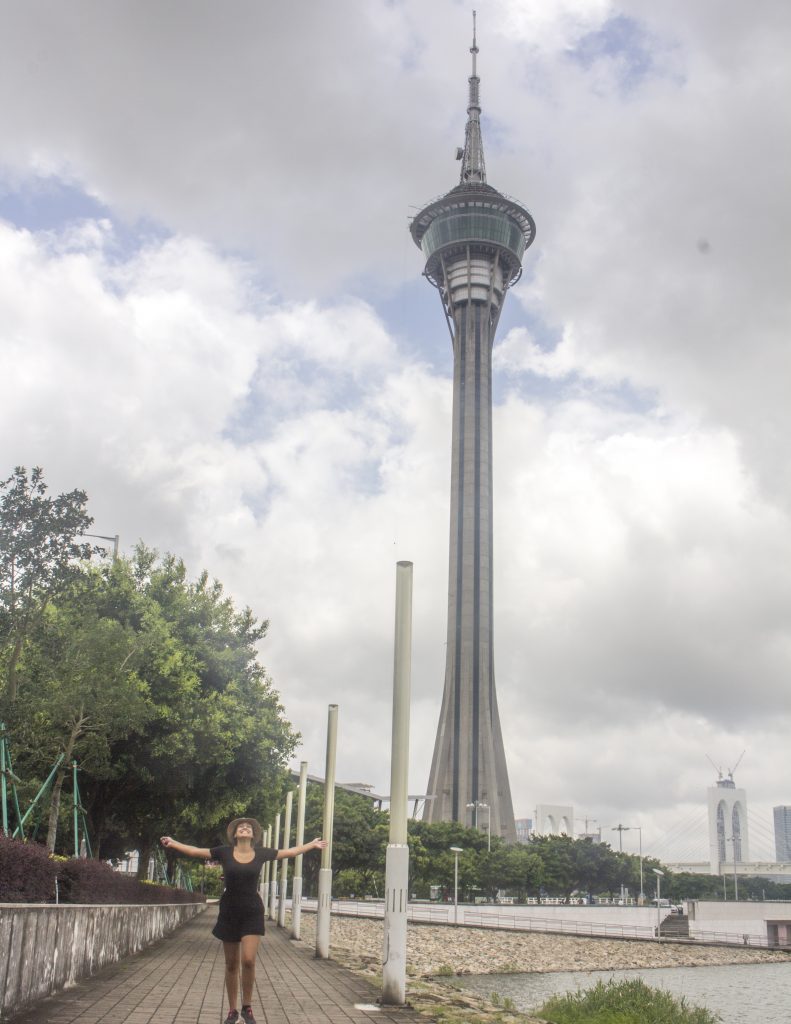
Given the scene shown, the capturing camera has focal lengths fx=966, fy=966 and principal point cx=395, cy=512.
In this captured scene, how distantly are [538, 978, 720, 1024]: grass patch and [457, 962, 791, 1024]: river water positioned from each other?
11.4ft

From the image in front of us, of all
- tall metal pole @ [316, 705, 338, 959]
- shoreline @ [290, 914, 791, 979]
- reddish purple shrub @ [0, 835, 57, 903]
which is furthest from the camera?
shoreline @ [290, 914, 791, 979]

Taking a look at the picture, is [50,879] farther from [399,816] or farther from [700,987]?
[700,987]

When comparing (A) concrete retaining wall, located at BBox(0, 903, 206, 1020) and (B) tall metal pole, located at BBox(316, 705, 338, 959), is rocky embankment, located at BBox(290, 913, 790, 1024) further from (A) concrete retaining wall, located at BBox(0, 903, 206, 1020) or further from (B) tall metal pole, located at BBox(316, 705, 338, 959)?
(A) concrete retaining wall, located at BBox(0, 903, 206, 1020)

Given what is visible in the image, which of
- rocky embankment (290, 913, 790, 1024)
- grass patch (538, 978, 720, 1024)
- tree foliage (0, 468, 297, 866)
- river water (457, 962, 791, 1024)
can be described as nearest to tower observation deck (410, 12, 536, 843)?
rocky embankment (290, 913, 790, 1024)

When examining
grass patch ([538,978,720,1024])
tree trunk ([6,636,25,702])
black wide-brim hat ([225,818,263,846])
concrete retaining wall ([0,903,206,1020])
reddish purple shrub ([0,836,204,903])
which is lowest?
grass patch ([538,978,720,1024])

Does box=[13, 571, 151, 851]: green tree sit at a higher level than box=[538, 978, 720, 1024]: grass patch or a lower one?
higher

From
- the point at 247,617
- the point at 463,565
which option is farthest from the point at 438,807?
the point at 247,617

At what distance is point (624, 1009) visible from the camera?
929 inches

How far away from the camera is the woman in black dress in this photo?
8.41 m

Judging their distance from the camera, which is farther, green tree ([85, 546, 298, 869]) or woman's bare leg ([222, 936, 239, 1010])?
green tree ([85, 546, 298, 869])

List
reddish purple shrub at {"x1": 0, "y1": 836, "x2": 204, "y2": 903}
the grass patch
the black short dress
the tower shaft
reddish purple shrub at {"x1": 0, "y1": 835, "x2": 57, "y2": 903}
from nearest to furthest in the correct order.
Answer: the black short dress, reddish purple shrub at {"x1": 0, "y1": 835, "x2": 57, "y2": 903}, reddish purple shrub at {"x1": 0, "y1": 836, "x2": 204, "y2": 903}, the grass patch, the tower shaft

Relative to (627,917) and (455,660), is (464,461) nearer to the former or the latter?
(455,660)

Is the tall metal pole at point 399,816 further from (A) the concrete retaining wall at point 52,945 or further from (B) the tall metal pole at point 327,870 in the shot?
(B) the tall metal pole at point 327,870

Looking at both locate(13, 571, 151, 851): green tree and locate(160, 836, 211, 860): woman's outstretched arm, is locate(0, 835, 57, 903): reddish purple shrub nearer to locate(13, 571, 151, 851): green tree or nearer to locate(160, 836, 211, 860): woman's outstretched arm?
locate(160, 836, 211, 860): woman's outstretched arm
